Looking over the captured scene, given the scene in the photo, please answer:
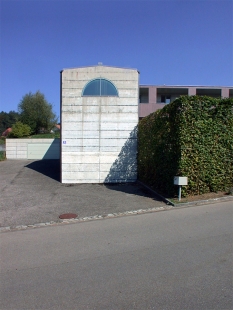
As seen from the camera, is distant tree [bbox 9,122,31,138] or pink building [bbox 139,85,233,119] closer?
pink building [bbox 139,85,233,119]

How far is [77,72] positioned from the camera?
1271cm

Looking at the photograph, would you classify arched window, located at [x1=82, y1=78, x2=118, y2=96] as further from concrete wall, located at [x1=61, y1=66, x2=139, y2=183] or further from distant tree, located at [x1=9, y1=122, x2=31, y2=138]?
distant tree, located at [x1=9, y1=122, x2=31, y2=138]

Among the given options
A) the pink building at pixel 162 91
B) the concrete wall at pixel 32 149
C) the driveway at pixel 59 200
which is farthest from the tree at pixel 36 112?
the driveway at pixel 59 200

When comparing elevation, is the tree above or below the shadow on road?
above

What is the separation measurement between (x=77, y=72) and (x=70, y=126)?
2.71 m

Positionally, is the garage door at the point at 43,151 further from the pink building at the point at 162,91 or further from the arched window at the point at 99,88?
the arched window at the point at 99,88

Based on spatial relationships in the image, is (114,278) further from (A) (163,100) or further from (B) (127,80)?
(A) (163,100)

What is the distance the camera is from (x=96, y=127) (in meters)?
12.8

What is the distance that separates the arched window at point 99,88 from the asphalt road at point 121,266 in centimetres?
802

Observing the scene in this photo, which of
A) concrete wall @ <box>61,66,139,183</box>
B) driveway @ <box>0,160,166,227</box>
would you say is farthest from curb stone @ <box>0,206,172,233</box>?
concrete wall @ <box>61,66,139,183</box>

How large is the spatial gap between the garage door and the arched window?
45.1 ft

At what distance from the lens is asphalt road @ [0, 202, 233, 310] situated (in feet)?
10.3

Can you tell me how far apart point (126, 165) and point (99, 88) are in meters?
4.11

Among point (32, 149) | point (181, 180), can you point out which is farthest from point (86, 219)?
point (32, 149)
